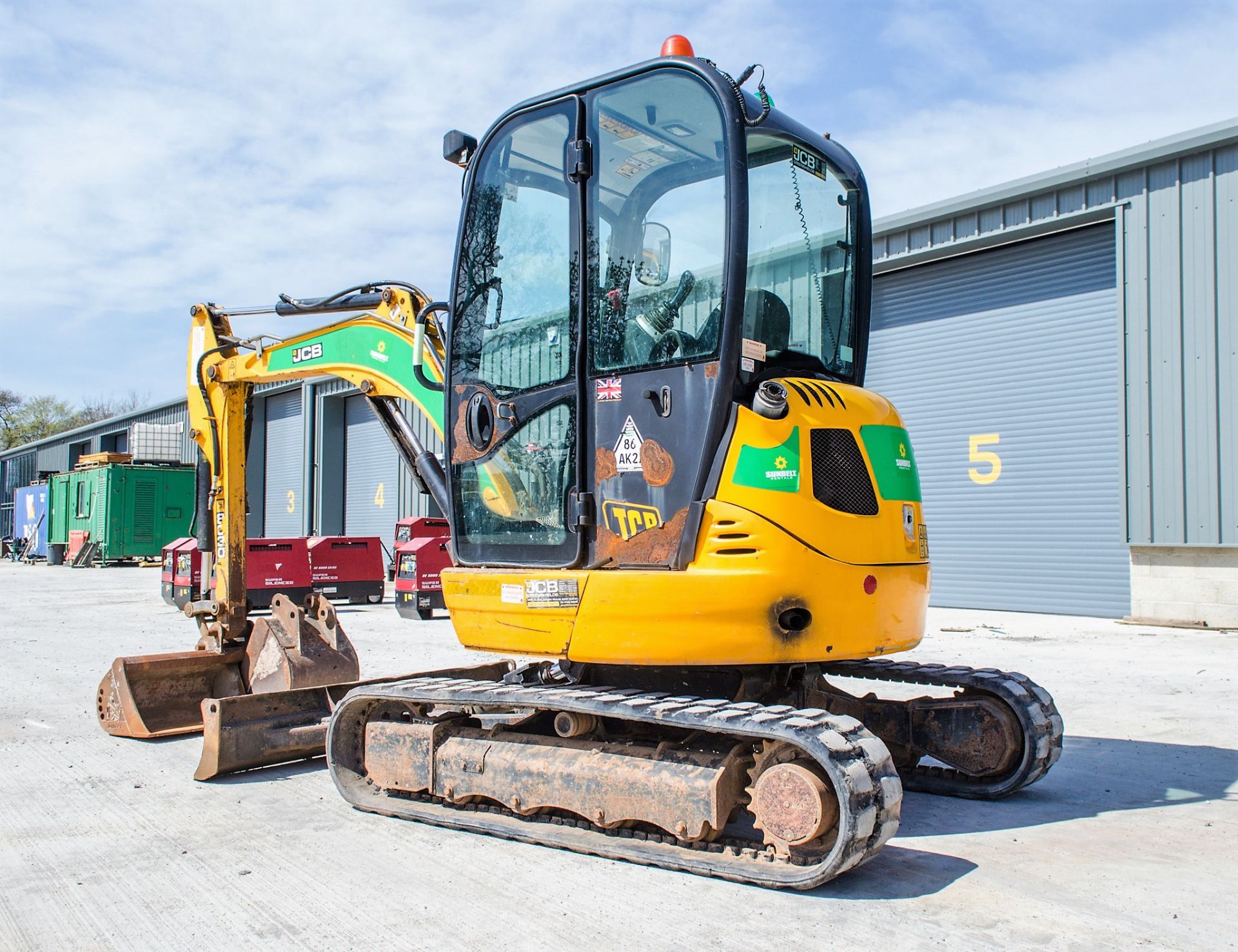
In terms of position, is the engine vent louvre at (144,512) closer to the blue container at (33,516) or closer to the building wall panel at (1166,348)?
the blue container at (33,516)

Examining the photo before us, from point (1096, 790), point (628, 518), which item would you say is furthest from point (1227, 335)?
point (628, 518)

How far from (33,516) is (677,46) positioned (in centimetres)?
4289

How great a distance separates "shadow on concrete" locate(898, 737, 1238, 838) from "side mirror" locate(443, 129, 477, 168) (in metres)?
3.93

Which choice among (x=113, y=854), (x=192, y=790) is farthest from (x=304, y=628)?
(x=113, y=854)

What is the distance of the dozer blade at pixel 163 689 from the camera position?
6.79 meters

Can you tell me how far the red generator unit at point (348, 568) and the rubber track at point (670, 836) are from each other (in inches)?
498

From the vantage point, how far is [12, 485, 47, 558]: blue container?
39062 millimetres

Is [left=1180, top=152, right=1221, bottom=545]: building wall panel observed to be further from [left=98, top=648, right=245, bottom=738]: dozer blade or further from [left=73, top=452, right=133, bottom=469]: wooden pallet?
[left=73, top=452, right=133, bottom=469]: wooden pallet

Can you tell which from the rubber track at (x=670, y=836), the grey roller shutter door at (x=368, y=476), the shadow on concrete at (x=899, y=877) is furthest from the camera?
the grey roller shutter door at (x=368, y=476)

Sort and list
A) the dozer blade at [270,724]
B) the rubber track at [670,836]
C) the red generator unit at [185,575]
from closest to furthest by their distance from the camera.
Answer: the rubber track at [670,836] → the dozer blade at [270,724] → the red generator unit at [185,575]

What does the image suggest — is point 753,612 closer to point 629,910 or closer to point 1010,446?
point 629,910

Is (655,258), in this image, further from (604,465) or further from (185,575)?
(185,575)

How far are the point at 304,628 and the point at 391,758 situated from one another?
2.18 metres

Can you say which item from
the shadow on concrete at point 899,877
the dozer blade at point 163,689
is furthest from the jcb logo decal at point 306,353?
the shadow on concrete at point 899,877
